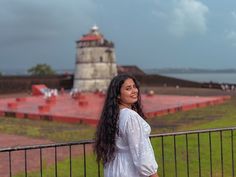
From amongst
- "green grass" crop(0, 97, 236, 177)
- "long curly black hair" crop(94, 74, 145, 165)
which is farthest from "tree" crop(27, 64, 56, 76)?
"long curly black hair" crop(94, 74, 145, 165)

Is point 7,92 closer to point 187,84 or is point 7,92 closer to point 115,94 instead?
point 187,84

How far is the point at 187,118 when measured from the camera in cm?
1459

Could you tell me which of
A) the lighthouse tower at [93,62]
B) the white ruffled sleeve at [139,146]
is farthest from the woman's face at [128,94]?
the lighthouse tower at [93,62]

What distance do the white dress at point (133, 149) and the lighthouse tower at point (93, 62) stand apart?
31.1 meters

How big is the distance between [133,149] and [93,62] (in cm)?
3185

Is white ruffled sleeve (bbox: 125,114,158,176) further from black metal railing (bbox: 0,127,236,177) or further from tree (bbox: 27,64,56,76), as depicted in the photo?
tree (bbox: 27,64,56,76)

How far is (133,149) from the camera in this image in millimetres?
2574

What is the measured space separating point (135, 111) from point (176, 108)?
47.9 feet

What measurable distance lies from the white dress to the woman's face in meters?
0.10

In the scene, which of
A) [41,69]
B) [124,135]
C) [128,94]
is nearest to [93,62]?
[41,69]

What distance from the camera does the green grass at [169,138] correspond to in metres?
6.62

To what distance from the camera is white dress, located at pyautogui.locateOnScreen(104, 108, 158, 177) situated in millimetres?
2566

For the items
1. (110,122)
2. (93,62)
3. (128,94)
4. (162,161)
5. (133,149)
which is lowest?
(162,161)

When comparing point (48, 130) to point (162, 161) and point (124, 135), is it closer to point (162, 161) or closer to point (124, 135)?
point (162, 161)
